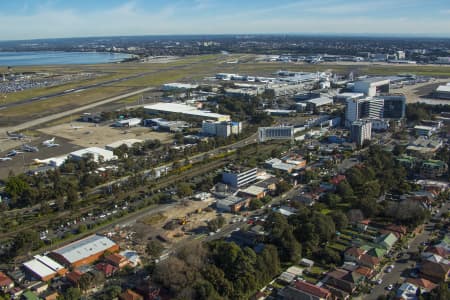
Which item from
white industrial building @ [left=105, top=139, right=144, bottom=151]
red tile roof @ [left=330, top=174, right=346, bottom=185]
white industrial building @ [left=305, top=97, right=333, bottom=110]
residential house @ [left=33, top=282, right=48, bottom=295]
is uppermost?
white industrial building @ [left=305, top=97, right=333, bottom=110]

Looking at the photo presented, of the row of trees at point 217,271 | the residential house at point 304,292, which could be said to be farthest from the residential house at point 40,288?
the residential house at point 304,292

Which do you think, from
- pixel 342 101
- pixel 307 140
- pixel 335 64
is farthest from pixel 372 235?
pixel 335 64

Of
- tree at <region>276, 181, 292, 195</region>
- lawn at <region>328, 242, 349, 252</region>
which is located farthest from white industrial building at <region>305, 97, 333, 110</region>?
lawn at <region>328, 242, 349, 252</region>

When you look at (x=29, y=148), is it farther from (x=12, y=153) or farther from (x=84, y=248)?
(x=84, y=248)

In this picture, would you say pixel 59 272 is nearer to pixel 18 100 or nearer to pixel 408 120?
pixel 408 120

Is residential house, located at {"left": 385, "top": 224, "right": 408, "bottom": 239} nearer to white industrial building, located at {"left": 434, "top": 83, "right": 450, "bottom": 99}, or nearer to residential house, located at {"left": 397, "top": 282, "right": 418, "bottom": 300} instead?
residential house, located at {"left": 397, "top": 282, "right": 418, "bottom": 300}

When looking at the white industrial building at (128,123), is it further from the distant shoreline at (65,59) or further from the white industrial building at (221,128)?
the distant shoreline at (65,59)
